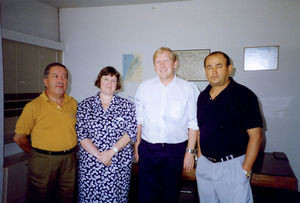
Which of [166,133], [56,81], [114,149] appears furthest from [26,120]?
[166,133]

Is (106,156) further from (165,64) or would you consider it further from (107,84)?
(165,64)

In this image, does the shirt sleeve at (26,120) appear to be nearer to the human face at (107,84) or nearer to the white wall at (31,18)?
the human face at (107,84)

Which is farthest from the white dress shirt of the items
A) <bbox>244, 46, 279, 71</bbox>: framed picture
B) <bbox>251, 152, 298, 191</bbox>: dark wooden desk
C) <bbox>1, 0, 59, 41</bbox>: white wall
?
<bbox>1, 0, 59, 41</bbox>: white wall

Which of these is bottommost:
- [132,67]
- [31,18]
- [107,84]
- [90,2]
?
[107,84]

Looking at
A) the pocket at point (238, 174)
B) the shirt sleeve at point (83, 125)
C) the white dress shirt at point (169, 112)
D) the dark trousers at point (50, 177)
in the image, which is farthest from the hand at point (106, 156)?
the pocket at point (238, 174)

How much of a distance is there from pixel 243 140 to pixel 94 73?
8.38ft

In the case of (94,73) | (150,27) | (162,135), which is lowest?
(162,135)

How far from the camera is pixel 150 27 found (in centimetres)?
316

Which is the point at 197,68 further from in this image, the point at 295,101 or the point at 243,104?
the point at 243,104

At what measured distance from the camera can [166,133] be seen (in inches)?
68.9

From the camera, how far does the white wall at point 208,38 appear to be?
274 centimetres

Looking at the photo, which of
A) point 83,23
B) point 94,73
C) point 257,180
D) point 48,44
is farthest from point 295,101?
point 48,44

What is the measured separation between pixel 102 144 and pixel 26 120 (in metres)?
0.71

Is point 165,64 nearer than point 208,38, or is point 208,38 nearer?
point 165,64
